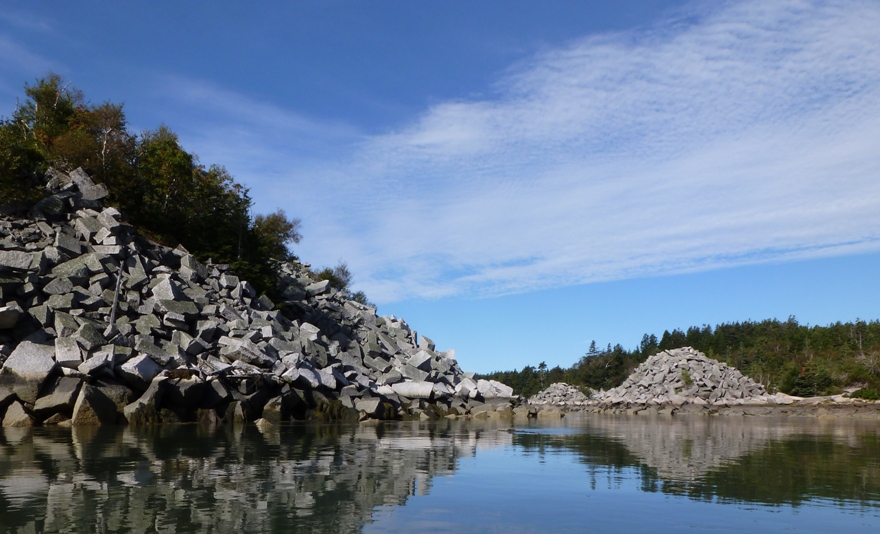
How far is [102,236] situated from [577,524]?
32245mm

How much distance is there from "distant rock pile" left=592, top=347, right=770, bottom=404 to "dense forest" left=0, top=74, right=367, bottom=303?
63713 mm

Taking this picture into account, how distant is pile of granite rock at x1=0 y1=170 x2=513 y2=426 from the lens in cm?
2492

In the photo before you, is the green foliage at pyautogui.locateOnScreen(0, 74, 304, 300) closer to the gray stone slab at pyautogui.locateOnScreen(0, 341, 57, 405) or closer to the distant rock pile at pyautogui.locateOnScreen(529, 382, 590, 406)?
the gray stone slab at pyautogui.locateOnScreen(0, 341, 57, 405)

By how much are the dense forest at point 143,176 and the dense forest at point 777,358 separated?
3139 inches

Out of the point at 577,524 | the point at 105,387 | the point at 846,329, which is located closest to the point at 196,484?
the point at 577,524

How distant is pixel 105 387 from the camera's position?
25500 mm

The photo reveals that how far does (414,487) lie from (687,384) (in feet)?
306

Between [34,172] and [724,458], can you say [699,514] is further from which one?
[34,172]

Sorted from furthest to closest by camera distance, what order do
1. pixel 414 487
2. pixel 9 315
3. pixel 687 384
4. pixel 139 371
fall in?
pixel 687 384, pixel 9 315, pixel 139 371, pixel 414 487

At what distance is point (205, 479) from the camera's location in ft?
37.5

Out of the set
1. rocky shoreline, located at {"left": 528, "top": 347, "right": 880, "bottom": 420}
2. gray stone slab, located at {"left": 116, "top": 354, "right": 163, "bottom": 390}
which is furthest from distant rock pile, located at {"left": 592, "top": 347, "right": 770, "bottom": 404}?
gray stone slab, located at {"left": 116, "top": 354, "right": 163, "bottom": 390}

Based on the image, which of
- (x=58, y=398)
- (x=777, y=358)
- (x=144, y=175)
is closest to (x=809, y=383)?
(x=777, y=358)

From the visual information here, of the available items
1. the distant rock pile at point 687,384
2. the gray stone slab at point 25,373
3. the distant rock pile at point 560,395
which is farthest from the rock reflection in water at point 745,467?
the distant rock pile at point 560,395

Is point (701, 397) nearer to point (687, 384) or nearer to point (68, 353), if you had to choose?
point (687, 384)
